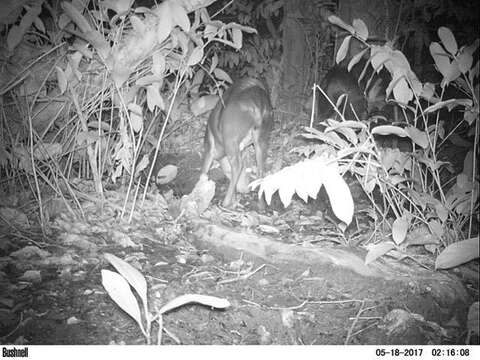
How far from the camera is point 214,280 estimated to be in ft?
6.07

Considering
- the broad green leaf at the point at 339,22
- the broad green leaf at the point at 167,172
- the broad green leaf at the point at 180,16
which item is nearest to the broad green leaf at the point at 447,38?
the broad green leaf at the point at 339,22

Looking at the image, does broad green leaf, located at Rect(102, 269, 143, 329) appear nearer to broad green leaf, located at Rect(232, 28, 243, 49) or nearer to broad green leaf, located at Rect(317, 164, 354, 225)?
broad green leaf, located at Rect(317, 164, 354, 225)

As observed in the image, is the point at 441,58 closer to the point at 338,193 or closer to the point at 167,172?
the point at 338,193

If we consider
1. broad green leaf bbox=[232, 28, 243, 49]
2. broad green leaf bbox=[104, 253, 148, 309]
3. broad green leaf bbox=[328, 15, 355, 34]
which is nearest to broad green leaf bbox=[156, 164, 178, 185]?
broad green leaf bbox=[232, 28, 243, 49]

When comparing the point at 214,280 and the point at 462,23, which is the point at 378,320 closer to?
the point at 214,280

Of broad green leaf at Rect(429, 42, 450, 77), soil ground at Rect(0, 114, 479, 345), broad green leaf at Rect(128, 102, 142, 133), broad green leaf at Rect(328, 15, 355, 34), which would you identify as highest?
broad green leaf at Rect(328, 15, 355, 34)

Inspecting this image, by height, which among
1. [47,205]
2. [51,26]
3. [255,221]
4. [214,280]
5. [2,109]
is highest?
[51,26]

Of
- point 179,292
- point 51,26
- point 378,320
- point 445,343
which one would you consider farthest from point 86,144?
point 445,343

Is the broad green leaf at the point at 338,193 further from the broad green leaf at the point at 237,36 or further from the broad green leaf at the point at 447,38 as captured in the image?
the broad green leaf at the point at 237,36

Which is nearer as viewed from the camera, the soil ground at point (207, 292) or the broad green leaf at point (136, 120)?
the soil ground at point (207, 292)

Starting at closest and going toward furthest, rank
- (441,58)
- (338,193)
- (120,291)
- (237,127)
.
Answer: (338,193)
(120,291)
(441,58)
(237,127)

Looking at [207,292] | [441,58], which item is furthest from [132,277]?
[441,58]

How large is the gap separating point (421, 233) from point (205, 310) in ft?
3.39

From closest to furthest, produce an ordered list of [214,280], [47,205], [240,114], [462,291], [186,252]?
[462,291] < [214,280] < [186,252] < [47,205] < [240,114]
